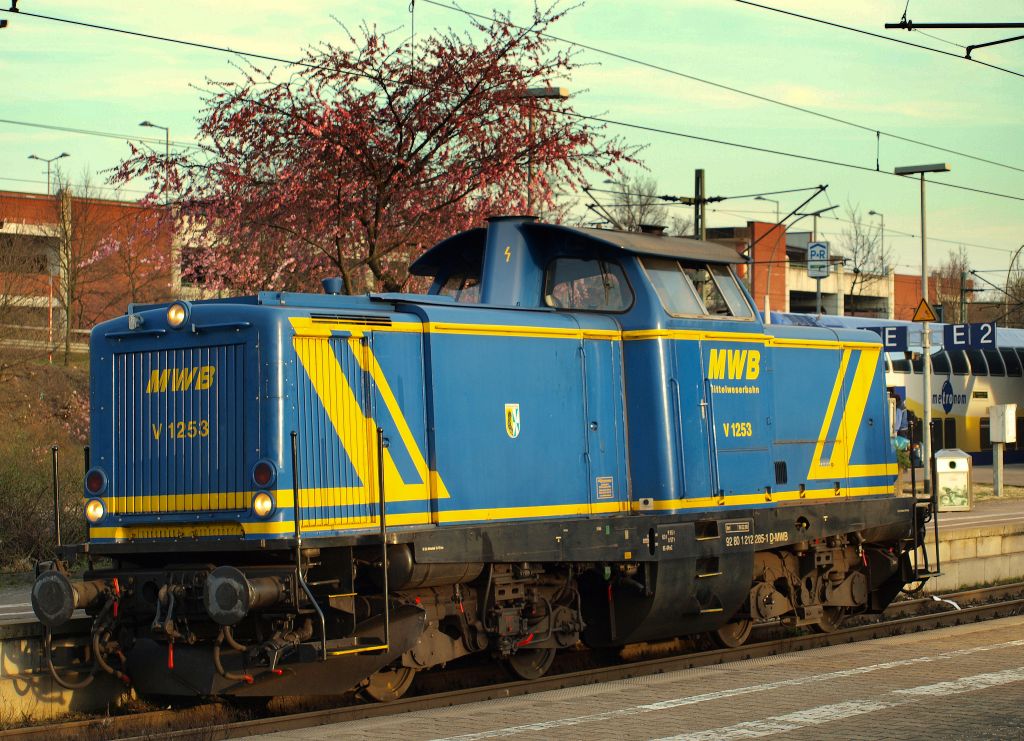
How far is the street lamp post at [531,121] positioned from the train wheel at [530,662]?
731 cm

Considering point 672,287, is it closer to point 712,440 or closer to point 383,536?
point 712,440

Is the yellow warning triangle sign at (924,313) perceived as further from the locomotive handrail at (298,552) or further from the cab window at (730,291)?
the locomotive handrail at (298,552)

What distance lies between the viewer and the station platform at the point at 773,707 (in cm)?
791

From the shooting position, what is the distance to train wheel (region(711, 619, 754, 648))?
12.6m

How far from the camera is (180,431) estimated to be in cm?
944

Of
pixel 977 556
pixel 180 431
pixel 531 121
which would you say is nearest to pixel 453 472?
pixel 180 431

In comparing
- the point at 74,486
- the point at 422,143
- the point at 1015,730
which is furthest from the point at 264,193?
the point at 1015,730

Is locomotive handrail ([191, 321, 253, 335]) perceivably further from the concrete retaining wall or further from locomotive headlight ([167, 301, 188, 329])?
the concrete retaining wall

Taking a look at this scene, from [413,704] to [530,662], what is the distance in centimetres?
145

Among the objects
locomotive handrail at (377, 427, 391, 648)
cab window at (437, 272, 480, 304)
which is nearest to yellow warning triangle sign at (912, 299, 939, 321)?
cab window at (437, 272, 480, 304)

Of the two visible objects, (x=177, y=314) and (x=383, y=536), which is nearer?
(x=383, y=536)

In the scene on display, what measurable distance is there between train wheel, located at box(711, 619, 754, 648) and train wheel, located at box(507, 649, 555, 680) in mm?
2338

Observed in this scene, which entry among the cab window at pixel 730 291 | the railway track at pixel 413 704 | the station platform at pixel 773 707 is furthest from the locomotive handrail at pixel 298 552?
the cab window at pixel 730 291

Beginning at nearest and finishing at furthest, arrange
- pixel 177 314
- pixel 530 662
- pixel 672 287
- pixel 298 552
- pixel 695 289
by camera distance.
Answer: pixel 298 552 → pixel 177 314 → pixel 530 662 → pixel 672 287 → pixel 695 289
